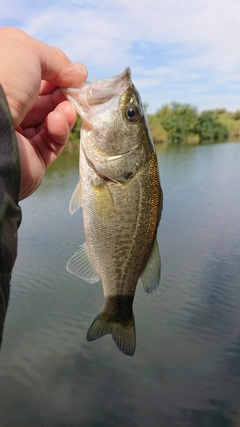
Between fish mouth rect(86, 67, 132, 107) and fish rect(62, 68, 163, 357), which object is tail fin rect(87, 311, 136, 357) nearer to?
fish rect(62, 68, 163, 357)

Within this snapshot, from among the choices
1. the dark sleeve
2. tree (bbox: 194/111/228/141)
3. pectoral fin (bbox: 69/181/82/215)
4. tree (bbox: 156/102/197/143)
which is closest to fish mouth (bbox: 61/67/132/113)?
pectoral fin (bbox: 69/181/82/215)

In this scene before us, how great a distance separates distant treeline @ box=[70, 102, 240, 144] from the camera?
67000 millimetres

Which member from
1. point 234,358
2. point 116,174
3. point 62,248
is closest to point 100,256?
point 116,174

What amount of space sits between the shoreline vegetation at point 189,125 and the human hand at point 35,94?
60.9 metres

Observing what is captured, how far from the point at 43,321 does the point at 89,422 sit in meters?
2.66

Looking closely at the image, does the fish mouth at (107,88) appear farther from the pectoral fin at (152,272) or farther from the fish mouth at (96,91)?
the pectoral fin at (152,272)

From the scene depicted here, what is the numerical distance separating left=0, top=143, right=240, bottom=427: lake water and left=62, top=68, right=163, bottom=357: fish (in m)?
3.64

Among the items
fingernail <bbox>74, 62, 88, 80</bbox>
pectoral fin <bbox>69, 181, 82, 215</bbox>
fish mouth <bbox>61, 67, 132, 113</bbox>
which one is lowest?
pectoral fin <bbox>69, 181, 82, 215</bbox>

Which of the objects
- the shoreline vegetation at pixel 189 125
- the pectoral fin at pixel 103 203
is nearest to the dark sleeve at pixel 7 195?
the pectoral fin at pixel 103 203

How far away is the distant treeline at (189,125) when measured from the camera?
67.0m

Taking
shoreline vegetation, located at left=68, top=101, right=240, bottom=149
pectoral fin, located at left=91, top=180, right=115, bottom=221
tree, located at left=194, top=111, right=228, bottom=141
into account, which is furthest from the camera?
tree, located at left=194, top=111, right=228, bottom=141

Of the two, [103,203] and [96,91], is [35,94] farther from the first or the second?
[103,203]

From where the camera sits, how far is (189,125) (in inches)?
2864

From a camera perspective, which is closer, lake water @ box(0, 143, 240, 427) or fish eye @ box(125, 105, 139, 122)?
fish eye @ box(125, 105, 139, 122)
